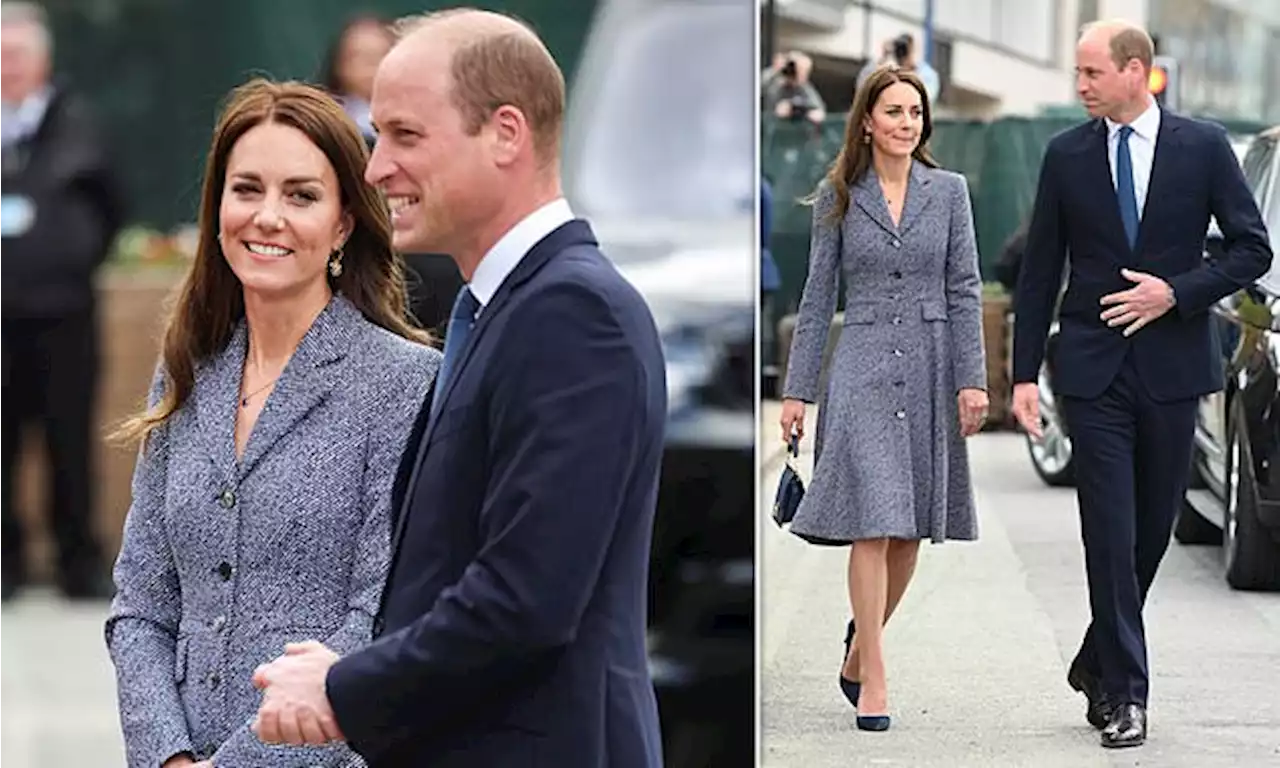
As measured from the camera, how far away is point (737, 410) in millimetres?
4406

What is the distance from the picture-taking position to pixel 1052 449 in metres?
6.89

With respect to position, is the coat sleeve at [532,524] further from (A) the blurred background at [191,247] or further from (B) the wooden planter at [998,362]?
(B) the wooden planter at [998,362]

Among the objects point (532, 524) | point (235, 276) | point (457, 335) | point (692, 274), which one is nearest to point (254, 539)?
point (235, 276)

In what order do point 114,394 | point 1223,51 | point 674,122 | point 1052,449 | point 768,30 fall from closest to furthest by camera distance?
point 114,394, point 674,122, point 768,30, point 1052,449, point 1223,51

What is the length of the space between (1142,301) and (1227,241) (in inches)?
9.2

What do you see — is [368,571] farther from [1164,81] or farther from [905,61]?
[1164,81]

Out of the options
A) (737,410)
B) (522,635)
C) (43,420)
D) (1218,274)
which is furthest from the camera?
(1218,274)

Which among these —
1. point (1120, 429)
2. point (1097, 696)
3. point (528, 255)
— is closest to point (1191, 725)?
point (1097, 696)

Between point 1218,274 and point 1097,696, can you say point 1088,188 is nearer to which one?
point 1218,274

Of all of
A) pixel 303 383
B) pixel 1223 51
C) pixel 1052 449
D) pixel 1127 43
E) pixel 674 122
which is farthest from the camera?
pixel 1223 51

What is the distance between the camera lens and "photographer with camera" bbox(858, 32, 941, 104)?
651 centimetres

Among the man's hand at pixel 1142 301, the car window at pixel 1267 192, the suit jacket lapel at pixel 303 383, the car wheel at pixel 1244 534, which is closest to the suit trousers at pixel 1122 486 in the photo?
the man's hand at pixel 1142 301

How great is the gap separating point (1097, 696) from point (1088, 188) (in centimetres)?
123

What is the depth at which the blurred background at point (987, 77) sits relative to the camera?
21.7ft
